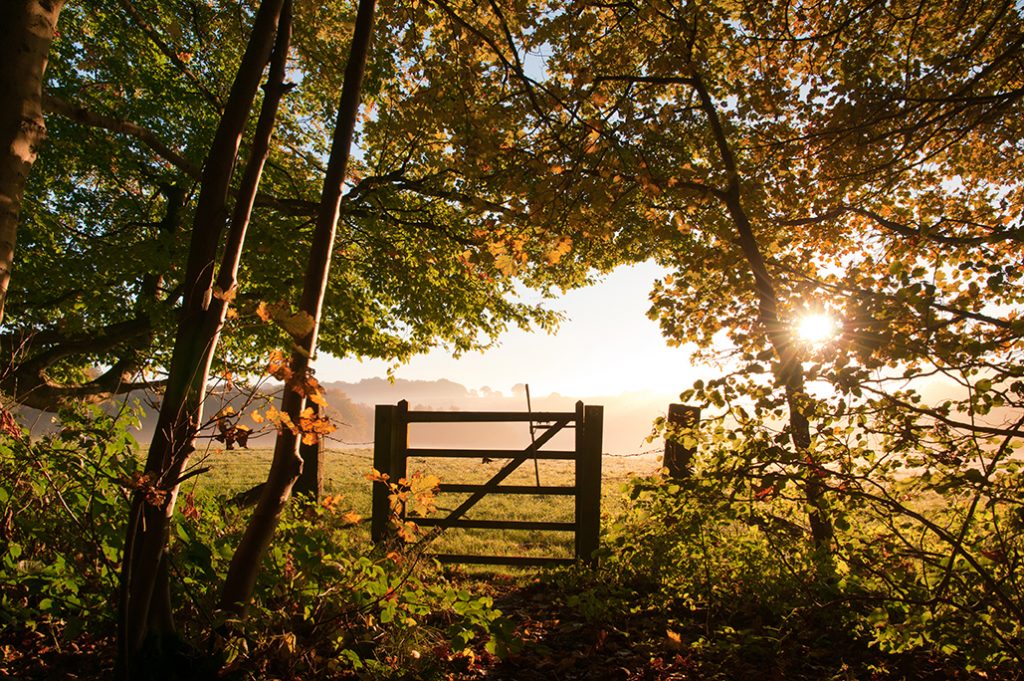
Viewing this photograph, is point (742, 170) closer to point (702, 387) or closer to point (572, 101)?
point (572, 101)

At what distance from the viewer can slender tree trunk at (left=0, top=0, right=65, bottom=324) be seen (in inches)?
102

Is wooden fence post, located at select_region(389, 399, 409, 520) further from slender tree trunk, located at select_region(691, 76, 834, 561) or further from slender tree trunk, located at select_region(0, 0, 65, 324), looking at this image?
slender tree trunk, located at select_region(0, 0, 65, 324)

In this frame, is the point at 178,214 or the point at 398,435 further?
the point at 178,214

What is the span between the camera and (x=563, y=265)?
11508mm

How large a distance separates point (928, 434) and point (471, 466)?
13991mm

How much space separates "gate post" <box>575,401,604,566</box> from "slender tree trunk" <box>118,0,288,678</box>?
475 centimetres

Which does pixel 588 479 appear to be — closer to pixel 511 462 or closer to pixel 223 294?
pixel 511 462

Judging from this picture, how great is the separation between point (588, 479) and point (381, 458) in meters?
2.50

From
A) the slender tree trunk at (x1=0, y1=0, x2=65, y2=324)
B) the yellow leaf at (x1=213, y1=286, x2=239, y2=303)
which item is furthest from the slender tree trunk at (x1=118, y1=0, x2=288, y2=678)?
the slender tree trunk at (x1=0, y1=0, x2=65, y2=324)

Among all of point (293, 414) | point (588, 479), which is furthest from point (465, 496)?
point (293, 414)

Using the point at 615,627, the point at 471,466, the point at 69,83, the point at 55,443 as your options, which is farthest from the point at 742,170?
the point at 471,466

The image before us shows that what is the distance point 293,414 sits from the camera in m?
3.23

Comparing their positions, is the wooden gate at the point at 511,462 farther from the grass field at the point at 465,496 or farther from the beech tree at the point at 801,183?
the beech tree at the point at 801,183

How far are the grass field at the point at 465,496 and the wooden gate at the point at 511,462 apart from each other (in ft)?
1.09
